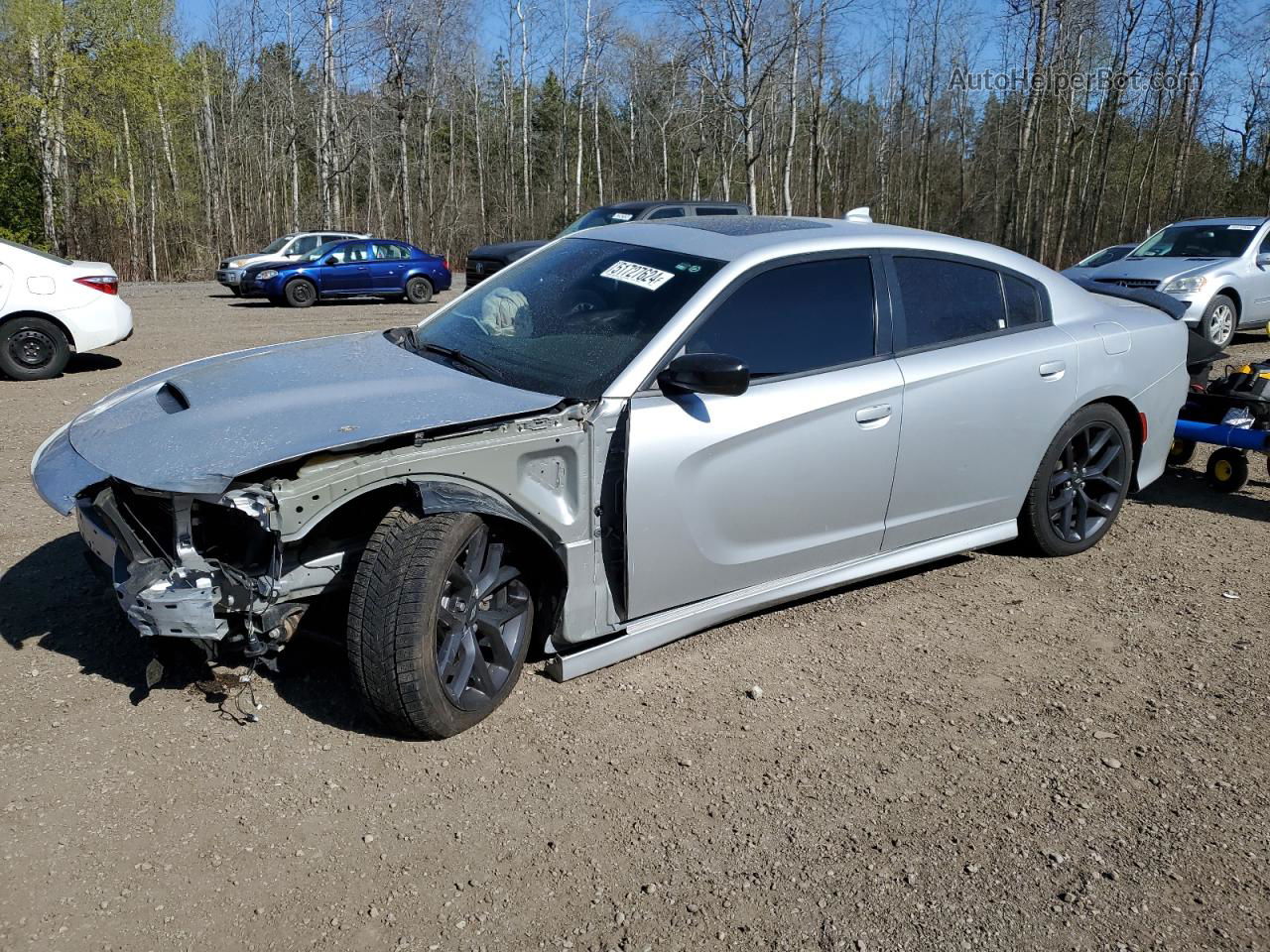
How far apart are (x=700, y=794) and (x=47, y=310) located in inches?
380

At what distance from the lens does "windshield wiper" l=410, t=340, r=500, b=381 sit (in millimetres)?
3986

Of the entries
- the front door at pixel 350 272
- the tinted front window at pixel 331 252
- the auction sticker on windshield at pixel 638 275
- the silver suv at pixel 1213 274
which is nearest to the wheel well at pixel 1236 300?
the silver suv at pixel 1213 274

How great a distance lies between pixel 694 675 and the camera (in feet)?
13.2

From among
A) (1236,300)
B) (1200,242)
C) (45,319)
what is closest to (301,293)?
(45,319)

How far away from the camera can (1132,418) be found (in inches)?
215

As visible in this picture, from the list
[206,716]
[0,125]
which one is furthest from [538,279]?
[0,125]

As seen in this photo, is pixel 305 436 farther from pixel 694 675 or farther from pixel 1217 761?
pixel 1217 761

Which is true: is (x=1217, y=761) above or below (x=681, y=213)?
below

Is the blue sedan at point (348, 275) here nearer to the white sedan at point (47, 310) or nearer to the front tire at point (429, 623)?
the white sedan at point (47, 310)

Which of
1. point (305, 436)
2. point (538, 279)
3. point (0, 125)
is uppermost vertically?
point (0, 125)

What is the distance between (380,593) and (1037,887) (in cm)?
210

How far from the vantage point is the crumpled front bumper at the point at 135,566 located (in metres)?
3.17

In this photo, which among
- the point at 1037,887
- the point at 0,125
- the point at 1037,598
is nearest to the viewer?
the point at 1037,887

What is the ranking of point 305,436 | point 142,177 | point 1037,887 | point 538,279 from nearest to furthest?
point 1037,887 → point 305,436 → point 538,279 → point 142,177
